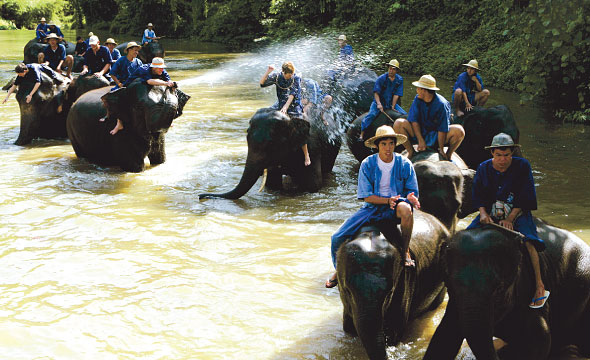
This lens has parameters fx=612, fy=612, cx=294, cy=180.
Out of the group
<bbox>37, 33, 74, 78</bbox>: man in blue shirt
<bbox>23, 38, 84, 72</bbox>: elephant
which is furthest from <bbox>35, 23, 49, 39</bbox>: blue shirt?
<bbox>37, 33, 74, 78</bbox>: man in blue shirt

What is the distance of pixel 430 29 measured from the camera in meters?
25.7

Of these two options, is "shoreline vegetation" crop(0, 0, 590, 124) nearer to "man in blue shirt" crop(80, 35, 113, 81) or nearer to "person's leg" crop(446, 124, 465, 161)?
"person's leg" crop(446, 124, 465, 161)

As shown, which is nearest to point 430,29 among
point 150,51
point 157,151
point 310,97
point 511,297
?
point 150,51

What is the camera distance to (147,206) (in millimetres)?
9031

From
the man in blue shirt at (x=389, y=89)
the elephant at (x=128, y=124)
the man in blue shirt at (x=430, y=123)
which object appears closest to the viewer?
the man in blue shirt at (x=430, y=123)

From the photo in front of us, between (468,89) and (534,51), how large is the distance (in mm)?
2277

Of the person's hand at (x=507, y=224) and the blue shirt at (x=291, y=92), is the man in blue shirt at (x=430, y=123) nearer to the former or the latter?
the blue shirt at (x=291, y=92)

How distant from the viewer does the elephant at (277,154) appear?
8.96 m

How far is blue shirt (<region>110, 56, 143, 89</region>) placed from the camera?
11664 mm

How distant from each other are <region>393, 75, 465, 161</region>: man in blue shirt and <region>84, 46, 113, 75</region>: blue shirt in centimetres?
868

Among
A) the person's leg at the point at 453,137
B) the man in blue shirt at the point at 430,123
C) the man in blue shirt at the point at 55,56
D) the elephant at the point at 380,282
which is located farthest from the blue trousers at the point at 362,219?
the man in blue shirt at the point at 55,56

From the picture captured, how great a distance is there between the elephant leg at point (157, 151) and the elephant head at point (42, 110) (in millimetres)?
3738

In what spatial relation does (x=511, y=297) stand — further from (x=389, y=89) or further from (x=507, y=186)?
(x=389, y=89)

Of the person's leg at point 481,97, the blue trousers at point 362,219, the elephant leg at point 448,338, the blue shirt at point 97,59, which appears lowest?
the elephant leg at point 448,338
